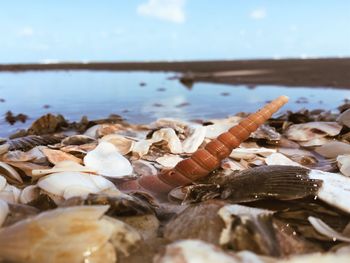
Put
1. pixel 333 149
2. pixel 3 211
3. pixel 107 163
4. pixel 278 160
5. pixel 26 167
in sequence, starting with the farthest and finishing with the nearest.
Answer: pixel 333 149, pixel 278 160, pixel 107 163, pixel 26 167, pixel 3 211

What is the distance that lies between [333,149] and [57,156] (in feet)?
8.58

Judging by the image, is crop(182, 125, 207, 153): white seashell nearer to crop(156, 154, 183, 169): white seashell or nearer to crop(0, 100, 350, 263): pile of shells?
crop(0, 100, 350, 263): pile of shells

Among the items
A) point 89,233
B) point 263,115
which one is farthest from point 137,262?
point 263,115

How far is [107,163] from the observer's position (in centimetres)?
332

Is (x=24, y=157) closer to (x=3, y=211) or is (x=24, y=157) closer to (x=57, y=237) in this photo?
(x=3, y=211)

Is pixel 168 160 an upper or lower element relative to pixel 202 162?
lower

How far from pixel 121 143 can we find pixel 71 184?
1511 millimetres

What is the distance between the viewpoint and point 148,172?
3404 mm

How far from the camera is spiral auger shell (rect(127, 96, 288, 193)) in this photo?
3.02 m

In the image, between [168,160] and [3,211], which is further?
[168,160]

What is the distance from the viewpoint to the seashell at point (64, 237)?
1765mm

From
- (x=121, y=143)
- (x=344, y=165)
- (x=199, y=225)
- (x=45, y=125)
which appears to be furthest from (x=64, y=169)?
(x=45, y=125)

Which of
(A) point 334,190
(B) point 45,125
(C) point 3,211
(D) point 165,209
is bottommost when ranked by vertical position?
(B) point 45,125

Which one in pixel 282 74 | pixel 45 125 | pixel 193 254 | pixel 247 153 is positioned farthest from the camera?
pixel 282 74
